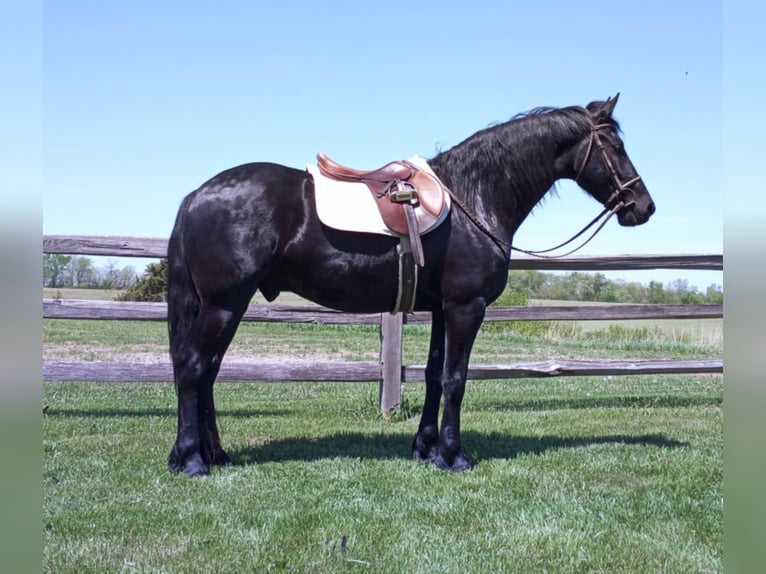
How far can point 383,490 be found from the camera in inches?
179

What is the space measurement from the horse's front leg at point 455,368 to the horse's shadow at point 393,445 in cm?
36

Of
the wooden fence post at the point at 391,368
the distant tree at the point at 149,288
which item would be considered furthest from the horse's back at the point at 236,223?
the distant tree at the point at 149,288

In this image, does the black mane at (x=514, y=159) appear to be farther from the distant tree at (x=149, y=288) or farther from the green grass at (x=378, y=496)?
the distant tree at (x=149, y=288)

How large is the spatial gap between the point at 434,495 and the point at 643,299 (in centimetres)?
2640

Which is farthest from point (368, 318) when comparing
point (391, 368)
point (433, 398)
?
point (433, 398)

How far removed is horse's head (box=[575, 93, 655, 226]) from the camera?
17.5 ft

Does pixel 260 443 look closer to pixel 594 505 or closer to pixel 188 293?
pixel 188 293

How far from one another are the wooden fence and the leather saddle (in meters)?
2.55

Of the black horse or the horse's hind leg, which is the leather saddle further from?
the horse's hind leg

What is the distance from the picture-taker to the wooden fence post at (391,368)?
743 cm

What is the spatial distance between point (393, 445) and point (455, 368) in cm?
132

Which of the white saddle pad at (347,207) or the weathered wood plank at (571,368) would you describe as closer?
the white saddle pad at (347,207)

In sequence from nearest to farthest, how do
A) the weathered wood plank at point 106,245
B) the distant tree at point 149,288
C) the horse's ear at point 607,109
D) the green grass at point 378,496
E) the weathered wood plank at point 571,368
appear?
the green grass at point 378,496
the horse's ear at point 607,109
the weathered wood plank at point 106,245
the weathered wood plank at point 571,368
the distant tree at point 149,288

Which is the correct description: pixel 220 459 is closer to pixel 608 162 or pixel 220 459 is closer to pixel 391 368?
pixel 391 368
